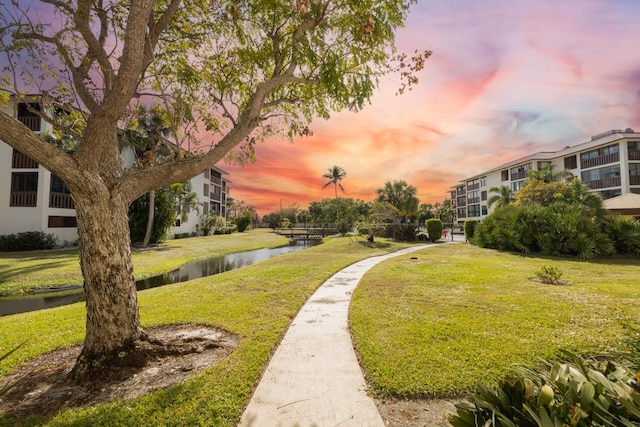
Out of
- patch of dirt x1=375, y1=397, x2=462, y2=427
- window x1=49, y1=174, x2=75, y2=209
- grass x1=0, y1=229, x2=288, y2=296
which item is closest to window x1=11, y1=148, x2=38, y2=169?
window x1=49, y1=174, x2=75, y2=209

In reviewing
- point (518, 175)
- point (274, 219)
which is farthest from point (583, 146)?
point (274, 219)

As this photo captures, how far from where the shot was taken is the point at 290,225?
7450 centimetres

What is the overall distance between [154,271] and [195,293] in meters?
9.38

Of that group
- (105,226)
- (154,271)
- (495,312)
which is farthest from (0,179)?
(495,312)

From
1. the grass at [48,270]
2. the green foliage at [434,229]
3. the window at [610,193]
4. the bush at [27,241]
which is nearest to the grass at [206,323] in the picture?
the grass at [48,270]

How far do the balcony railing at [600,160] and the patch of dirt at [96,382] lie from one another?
153 ft

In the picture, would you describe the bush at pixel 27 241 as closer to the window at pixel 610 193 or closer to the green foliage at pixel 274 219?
the window at pixel 610 193

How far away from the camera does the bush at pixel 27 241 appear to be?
69.7ft

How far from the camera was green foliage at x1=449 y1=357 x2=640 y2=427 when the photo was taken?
60.7 inches

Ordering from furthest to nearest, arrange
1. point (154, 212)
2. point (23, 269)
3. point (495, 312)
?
1. point (154, 212)
2. point (23, 269)
3. point (495, 312)

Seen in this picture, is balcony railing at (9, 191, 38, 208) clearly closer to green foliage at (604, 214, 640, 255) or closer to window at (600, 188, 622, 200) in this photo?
green foliage at (604, 214, 640, 255)

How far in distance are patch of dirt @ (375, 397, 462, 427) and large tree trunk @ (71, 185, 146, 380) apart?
3648 mm

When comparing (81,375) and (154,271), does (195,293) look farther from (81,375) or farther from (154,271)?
(154,271)

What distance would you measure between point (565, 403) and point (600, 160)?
1869 inches
